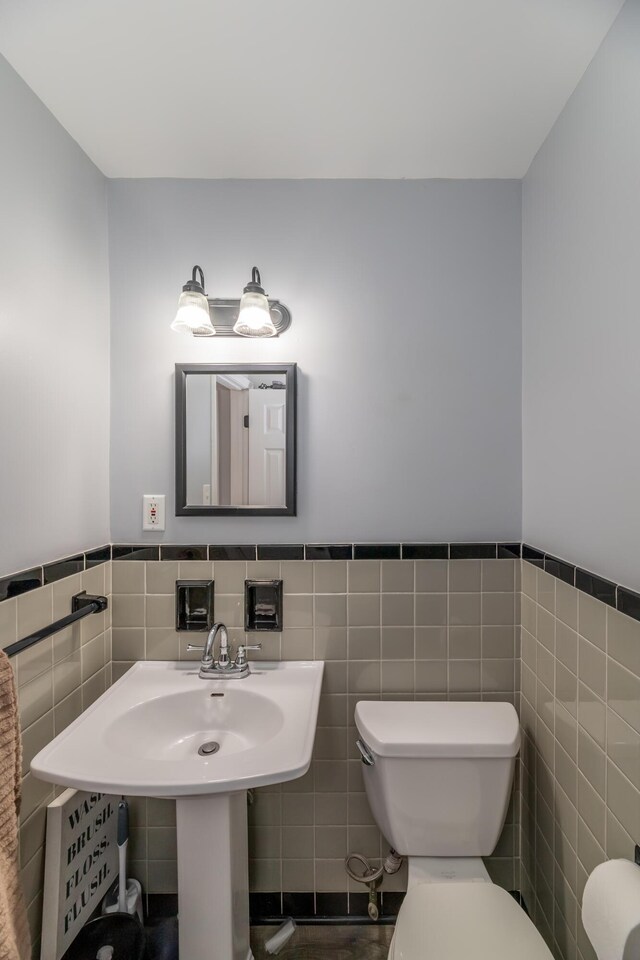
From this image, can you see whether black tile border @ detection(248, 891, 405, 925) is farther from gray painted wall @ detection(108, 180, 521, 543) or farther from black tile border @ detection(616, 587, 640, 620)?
black tile border @ detection(616, 587, 640, 620)

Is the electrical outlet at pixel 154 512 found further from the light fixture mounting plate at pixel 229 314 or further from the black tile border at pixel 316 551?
the light fixture mounting plate at pixel 229 314

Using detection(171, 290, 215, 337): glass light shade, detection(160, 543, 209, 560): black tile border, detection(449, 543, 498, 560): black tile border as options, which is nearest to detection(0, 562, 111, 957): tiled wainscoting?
detection(160, 543, 209, 560): black tile border

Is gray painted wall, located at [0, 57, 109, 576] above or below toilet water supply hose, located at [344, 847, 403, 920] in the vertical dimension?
above

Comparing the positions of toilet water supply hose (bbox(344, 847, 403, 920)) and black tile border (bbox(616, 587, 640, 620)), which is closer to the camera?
black tile border (bbox(616, 587, 640, 620))

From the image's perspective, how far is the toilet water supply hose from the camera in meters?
1.48

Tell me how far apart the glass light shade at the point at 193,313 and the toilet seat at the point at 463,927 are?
64.3 inches

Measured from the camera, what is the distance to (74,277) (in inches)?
54.2

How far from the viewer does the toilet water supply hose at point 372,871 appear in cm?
148

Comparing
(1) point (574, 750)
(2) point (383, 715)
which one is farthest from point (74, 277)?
(1) point (574, 750)

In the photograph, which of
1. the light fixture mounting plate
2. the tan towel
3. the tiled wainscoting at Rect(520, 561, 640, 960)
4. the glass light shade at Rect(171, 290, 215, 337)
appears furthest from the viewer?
the light fixture mounting plate

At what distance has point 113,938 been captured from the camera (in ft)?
4.20

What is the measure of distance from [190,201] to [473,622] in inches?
65.0

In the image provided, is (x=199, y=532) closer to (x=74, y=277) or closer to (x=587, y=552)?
(x=74, y=277)

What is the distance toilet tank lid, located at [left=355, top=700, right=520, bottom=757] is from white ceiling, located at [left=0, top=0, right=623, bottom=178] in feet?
5.50
